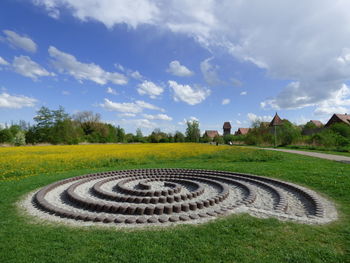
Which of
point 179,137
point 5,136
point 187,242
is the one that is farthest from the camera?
point 179,137

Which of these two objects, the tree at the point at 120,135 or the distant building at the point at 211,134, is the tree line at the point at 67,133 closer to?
the tree at the point at 120,135

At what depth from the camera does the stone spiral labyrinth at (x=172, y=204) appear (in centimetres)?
589

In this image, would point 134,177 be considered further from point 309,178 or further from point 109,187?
point 309,178

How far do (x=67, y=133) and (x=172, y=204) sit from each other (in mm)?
67371

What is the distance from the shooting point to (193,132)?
310ft

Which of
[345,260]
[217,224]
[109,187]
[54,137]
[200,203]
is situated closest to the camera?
[345,260]

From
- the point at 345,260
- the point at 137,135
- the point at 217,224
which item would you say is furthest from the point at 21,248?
the point at 137,135

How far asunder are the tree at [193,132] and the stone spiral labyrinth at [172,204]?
264ft

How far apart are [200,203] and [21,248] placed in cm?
503

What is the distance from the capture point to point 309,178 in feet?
35.6

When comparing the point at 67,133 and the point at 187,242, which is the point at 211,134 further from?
the point at 187,242

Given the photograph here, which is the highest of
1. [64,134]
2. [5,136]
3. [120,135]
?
[120,135]

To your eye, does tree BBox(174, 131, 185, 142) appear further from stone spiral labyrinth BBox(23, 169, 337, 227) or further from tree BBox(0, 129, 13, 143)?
stone spiral labyrinth BBox(23, 169, 337, 227)

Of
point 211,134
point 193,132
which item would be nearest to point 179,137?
point 193,132
